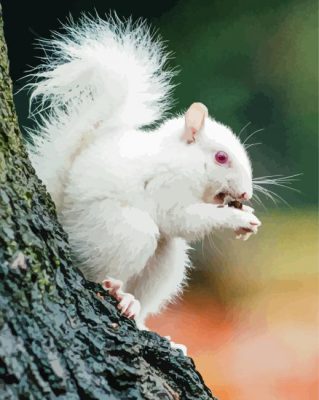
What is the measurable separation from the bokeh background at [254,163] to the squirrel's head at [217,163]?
1.60 ft

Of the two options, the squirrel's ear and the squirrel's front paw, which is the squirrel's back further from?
the squirrel's front paw

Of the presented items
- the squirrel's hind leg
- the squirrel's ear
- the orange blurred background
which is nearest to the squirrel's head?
the squirrel's ear

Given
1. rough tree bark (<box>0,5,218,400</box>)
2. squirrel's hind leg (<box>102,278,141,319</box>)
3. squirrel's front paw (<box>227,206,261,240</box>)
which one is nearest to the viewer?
rough tree bark (<box>0,5,218,400</box>)

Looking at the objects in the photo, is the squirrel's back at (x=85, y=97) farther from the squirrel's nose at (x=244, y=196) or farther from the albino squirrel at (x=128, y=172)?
the squirrel's nose at (x=244, y=196)

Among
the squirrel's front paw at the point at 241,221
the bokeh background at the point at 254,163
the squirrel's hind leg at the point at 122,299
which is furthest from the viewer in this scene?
the bokeh background at the point at 254,163

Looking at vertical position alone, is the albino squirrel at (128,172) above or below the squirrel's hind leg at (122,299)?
above

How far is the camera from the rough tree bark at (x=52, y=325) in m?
0.70

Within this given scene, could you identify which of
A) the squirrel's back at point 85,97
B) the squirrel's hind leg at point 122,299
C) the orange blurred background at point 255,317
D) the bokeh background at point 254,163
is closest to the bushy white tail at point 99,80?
the squirrel's back at point 85,97

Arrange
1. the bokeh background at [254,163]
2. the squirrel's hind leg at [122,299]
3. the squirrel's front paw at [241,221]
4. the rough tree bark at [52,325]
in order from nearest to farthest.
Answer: the rough tree bark at [52,325], the squirrel's hind leg at [122,299], the squirrel's front paw at [241,221], the bokeh background at [254,163]

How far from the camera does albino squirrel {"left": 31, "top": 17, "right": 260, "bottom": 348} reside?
0.99 metres

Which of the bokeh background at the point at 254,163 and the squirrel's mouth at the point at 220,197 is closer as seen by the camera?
the squirrel's mouth at the point at 220,197

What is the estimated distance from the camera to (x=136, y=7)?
1626 millimetres

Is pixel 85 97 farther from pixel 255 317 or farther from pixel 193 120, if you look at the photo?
pixel 255 317

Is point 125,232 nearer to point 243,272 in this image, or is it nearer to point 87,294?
point 87,294
